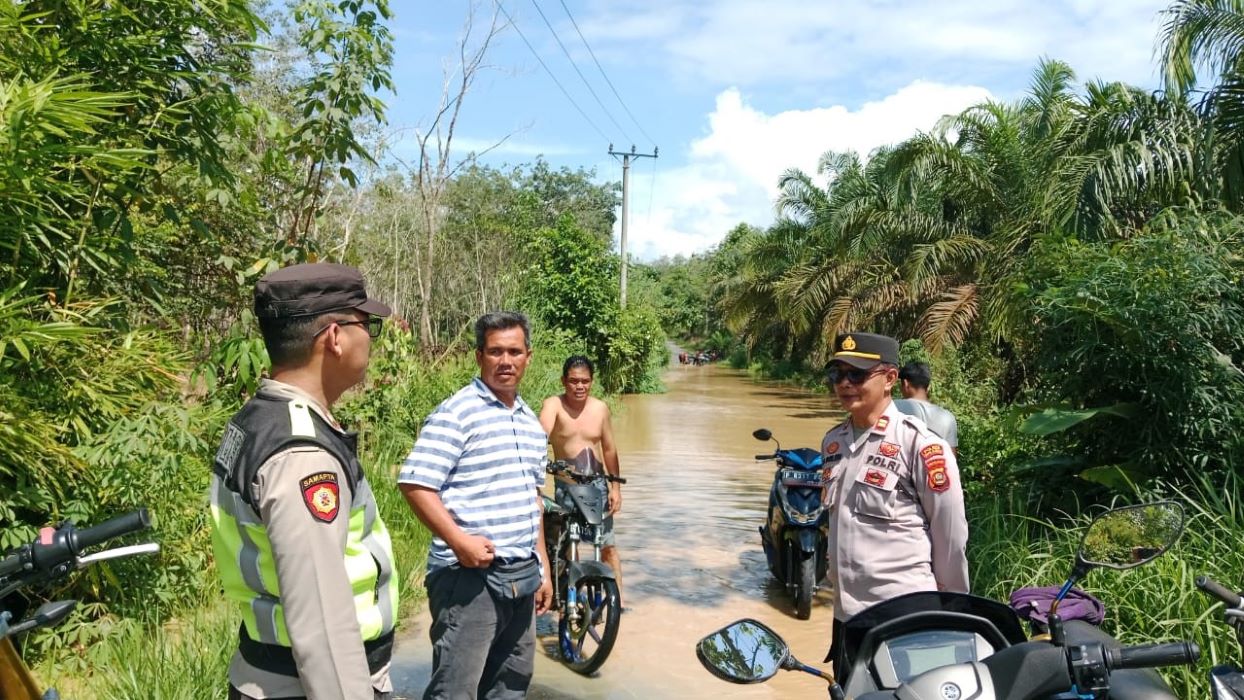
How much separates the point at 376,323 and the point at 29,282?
3.04 metres

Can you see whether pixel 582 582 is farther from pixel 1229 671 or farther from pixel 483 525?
pixel 1229 671

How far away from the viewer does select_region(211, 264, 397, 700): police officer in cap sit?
1.77 metres

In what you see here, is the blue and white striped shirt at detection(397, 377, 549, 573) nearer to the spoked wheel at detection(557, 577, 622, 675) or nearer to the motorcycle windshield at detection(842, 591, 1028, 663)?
the motorcycle windshield at detection(842, 591, 1028, 663)

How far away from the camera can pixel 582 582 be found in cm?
537

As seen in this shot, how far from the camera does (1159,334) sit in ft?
18.3

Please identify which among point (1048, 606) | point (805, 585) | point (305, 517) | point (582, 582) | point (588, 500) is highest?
point (305, 517)

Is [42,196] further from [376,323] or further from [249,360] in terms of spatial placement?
[376,323]

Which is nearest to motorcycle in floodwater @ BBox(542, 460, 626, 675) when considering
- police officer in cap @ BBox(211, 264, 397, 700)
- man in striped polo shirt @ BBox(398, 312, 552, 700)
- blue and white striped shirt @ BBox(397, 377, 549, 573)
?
man in striped polo shirt @ BBox(398, 312, 552, 700)

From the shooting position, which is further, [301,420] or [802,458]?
[802,458]

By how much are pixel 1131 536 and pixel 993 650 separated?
1.45 ft

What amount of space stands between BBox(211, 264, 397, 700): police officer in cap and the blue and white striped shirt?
120 cm

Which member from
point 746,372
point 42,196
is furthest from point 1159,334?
point 746,372

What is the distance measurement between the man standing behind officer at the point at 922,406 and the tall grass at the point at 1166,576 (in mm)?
658

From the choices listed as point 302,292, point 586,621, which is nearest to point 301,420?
point 302,292
